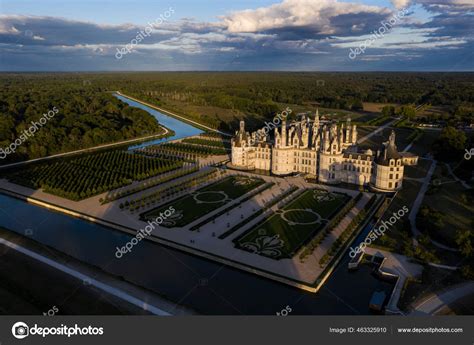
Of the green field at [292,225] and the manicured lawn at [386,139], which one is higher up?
the manicured lawn at [386,139]

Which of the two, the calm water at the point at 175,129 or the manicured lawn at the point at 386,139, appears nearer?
the manicured lawn at the point at 386,139

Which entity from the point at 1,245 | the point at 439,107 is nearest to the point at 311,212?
the point at 1,245

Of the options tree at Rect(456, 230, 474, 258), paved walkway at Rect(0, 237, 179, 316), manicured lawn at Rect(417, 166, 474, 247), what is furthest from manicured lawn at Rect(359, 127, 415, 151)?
paved walkway at Rect(0, 237, 179, 316)

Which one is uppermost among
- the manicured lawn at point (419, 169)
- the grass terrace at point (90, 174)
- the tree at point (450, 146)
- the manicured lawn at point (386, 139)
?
the tree at point (450, 146)

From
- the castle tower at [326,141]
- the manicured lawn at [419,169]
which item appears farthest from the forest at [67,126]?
the manicured lawn at [419,169]

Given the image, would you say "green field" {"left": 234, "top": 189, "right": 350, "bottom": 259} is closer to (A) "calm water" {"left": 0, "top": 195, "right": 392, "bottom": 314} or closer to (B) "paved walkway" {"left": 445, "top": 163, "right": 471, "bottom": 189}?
(A) "calm water" {"left": 0, "top": 195, "right": 392, "bottom": 314}

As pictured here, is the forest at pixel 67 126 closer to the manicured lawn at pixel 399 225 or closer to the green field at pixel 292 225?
the green field at pixel 292 225
